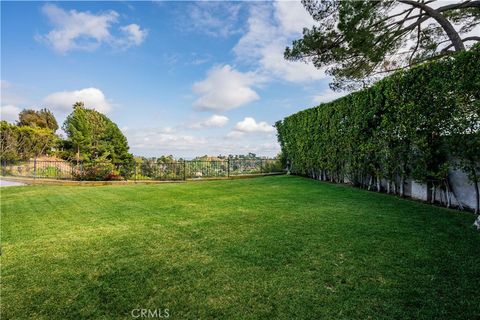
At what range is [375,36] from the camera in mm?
8812

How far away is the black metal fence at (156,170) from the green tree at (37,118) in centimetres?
2047

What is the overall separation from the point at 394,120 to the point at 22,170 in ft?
64.2

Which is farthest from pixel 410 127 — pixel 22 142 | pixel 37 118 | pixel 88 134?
pixel 37 118

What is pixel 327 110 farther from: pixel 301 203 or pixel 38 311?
pixel 38 311

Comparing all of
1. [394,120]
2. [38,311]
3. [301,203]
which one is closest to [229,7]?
[394,120]

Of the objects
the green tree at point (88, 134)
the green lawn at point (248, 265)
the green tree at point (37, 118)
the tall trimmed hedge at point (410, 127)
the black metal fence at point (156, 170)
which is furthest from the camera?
the green tree at point (37, 118)

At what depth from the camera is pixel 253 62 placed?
11930mm

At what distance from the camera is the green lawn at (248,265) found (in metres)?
1.99

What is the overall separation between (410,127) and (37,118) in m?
39.0

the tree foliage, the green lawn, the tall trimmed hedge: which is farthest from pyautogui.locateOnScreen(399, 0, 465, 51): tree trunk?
the tree foliage

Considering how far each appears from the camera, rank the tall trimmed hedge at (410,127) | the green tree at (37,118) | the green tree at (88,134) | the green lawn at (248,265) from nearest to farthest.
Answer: the green lawn at (248,265) → the tall trimmed hedge at (410,127) → the green tree at (88,134) → the green tree at (37,118)

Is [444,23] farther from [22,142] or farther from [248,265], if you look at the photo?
[22,142]

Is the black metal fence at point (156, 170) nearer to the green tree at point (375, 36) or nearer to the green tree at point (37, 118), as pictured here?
the green tree at point (375, 36)

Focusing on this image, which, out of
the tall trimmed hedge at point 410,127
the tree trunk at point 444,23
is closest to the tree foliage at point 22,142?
the tall trimmed hedge at point 410,127
